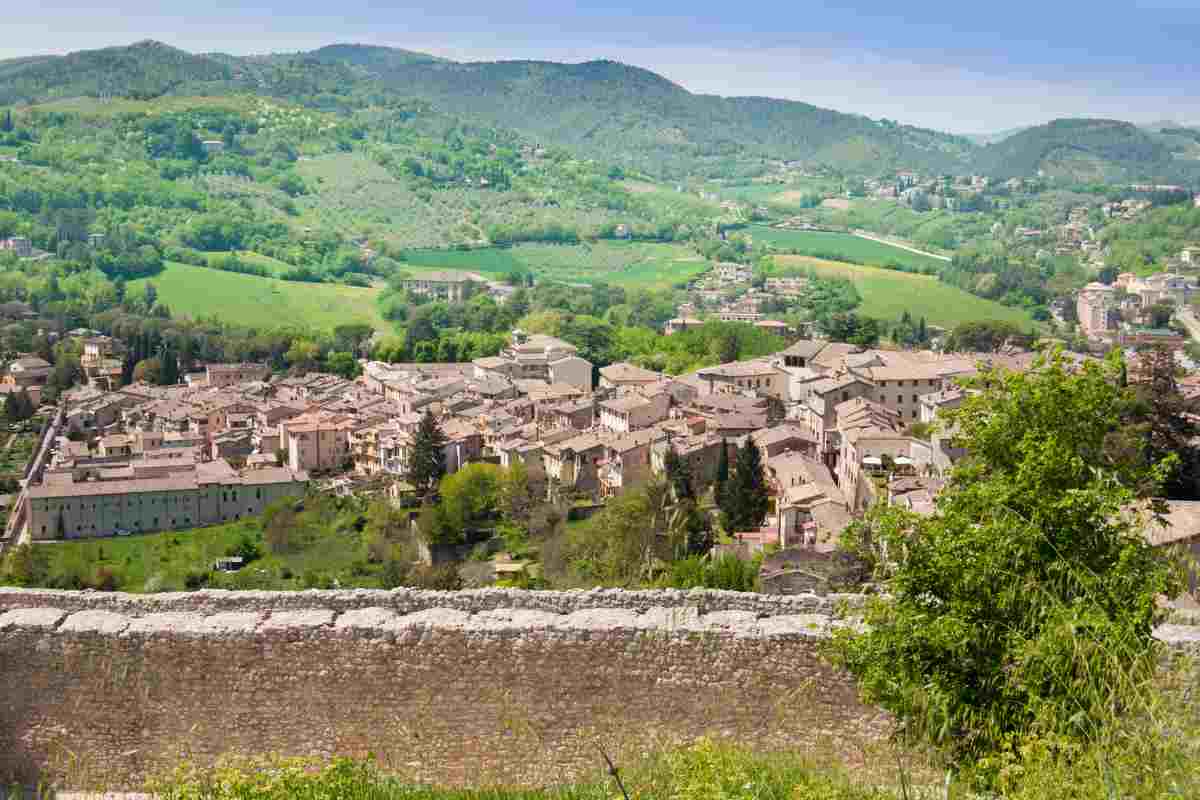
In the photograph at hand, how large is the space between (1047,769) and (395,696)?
3.74 meters

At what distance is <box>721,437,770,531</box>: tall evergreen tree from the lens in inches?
1177

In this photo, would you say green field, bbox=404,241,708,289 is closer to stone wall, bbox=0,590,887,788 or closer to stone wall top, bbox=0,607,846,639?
stone wall top, bbox=0,607,846,639

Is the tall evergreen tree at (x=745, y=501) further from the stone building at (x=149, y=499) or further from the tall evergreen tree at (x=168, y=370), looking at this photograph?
the tall evergreen tree at (x=168, y=370)

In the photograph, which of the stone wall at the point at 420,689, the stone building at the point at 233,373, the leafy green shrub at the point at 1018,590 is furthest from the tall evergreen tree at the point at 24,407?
the leafy green shrub at the point at 1018,590

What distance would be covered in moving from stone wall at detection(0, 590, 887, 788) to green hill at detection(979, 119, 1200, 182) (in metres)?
170

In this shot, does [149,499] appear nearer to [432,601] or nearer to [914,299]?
[432,601]

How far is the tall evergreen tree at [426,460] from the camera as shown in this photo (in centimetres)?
3969

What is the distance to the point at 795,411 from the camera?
139 ft

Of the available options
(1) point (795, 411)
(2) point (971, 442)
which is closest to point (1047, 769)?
(2) point (971, 442)

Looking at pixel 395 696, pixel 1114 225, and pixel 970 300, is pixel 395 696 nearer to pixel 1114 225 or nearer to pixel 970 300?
pixel 970 300

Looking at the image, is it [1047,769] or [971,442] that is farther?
[971,442]

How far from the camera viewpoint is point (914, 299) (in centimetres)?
8450

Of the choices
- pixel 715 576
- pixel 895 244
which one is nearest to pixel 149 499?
pixel 715 576

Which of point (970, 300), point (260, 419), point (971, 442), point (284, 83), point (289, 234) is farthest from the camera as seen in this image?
point (284, 83)
